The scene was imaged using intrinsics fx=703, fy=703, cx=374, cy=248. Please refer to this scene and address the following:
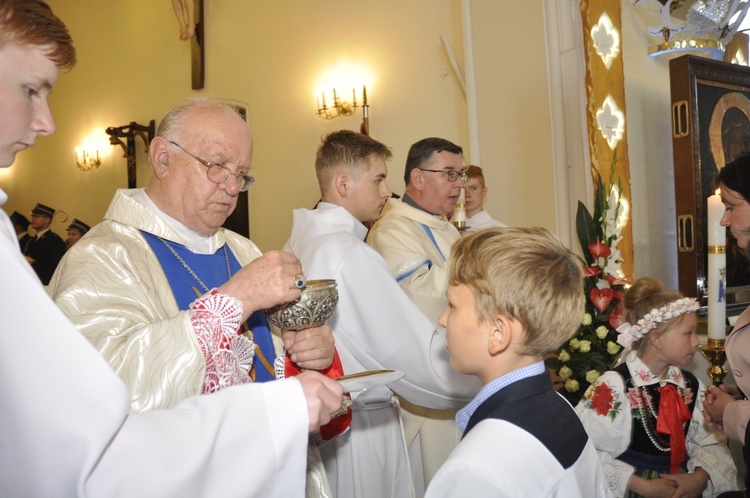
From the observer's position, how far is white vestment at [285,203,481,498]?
8.57 ft

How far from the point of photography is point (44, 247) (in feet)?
31.9

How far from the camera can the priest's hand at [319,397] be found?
1.34 m

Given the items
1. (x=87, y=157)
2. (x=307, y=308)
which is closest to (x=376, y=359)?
(x=307, y=308)

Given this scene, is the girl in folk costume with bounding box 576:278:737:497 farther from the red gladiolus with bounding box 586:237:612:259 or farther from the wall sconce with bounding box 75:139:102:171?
the wall sconce with bounding box 75:139:102:171

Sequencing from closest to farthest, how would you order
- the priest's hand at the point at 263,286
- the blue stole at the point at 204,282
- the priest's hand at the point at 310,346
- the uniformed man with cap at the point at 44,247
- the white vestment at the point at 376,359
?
the priest's hand at the point at 263,286
the priest's hand at the point at 310,346
the blue stole at the point at 204,282
the white vestment at the point at 376,359
the uniformed man with cap at the point at 44,247

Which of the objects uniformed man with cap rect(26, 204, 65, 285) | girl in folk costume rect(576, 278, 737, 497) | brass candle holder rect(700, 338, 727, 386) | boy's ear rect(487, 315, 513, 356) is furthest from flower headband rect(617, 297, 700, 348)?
uniformed man with cap rect(26, 204, 65, 285)

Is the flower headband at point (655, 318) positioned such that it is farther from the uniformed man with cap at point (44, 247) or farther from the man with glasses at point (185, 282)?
the uniformed man with cap at point (44, 247)

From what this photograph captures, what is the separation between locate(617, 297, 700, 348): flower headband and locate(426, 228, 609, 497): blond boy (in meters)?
1.36

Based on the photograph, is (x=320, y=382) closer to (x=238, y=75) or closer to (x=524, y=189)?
(x=524, y=189)

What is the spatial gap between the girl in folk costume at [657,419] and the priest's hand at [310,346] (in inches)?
53.0

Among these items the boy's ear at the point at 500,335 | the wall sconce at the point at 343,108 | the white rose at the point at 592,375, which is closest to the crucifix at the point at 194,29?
the wall sconce at the point at 343,108

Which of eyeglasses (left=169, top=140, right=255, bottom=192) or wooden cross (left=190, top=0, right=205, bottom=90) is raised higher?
wooden cross (left=190, top=0, right=205, bottom=90)

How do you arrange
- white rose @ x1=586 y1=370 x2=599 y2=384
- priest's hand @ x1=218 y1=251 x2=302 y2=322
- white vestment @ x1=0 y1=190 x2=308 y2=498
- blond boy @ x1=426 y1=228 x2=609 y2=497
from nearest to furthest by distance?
white vestment @ x1=0 y1=190 x2=308 y2=498 → blond boy @ x1=426 y1=228 x2=609 y2=497 → priest's hand @ x1=218 y1=251 x2=302 y2=322 → white rose @ x1=586 y1=370 x2=599 y2=384

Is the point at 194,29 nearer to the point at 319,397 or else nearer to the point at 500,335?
the point at 500,335
